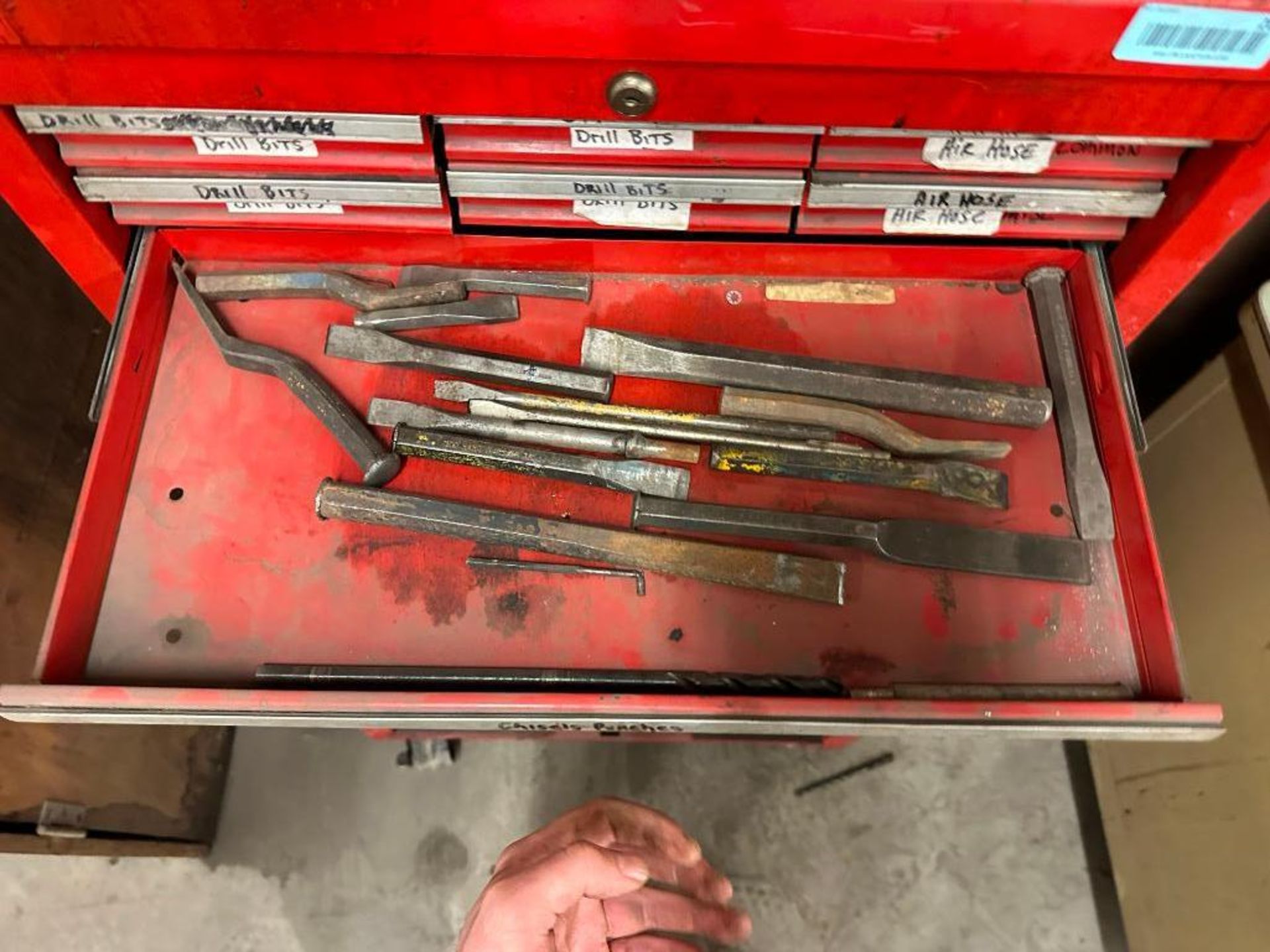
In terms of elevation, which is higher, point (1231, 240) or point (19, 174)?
point (1231, 240)

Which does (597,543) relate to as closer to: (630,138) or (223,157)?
(630,138)

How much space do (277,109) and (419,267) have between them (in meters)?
0.29

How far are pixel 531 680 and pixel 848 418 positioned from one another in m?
0.49

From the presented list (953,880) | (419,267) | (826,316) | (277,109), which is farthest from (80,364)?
(953,880)

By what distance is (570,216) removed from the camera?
38.6 inches

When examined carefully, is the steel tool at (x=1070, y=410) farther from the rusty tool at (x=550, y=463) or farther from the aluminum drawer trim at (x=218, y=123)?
the aluminum drawer trim at (x=218, y=123)

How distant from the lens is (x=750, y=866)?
5.31 ft

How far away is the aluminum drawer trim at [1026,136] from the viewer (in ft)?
2.71

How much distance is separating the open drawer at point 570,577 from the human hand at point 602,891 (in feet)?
0.57

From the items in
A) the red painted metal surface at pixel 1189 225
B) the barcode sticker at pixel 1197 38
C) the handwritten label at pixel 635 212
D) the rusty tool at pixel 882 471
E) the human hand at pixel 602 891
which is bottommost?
the human hand at pixel 602 891

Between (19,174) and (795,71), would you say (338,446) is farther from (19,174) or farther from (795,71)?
(795,71)

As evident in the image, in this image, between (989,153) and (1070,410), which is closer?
(989,153)

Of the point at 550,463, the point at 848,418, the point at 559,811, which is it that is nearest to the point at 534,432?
the point at 550,463

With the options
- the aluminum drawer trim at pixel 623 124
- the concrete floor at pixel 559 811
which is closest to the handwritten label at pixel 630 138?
the aluminum drawer trim at pixel 623 124
